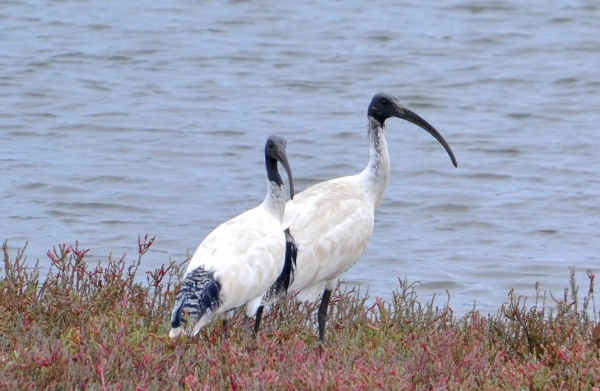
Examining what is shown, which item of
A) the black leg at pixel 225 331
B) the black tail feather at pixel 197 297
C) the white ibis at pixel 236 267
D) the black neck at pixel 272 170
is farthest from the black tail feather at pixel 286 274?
the black tail feather at pixel 197 297

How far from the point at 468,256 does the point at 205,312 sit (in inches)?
234

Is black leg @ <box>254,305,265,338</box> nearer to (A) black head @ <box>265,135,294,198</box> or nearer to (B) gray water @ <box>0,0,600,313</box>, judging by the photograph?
(A) black head @ <box>265,135,294,198</box>

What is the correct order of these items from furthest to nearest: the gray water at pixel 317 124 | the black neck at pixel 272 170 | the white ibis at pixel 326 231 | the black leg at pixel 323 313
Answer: the gray water at pixel 317 124, the white ibis at pixel 326 231, the black neck at pixel 272 170, the black leg at pixel 323 313

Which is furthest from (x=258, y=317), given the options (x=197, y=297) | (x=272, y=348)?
(x=272, y=348)

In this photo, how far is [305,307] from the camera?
7516 millimetres

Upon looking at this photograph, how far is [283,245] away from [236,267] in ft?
1.60

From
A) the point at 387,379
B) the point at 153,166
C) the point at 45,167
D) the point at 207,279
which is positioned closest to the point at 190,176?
the point at 153,166

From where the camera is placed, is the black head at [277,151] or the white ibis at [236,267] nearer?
the white ibis at [236,267]

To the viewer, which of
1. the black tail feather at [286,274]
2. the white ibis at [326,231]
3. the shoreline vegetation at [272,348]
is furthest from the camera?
the white ibis at [326,231]

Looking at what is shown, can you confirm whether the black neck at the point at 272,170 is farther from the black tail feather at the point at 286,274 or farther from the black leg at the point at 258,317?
the black leg at the point at 258,317

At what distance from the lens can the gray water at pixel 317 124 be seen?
12.0m

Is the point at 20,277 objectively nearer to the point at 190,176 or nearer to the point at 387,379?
the point at 387,379

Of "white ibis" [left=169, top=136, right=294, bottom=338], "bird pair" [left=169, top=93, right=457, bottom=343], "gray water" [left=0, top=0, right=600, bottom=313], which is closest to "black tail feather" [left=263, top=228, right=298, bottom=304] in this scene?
"bird pair" [left=169, top=93, right=457, bottom=343]

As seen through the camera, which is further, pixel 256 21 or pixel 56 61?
pixel 256 21
